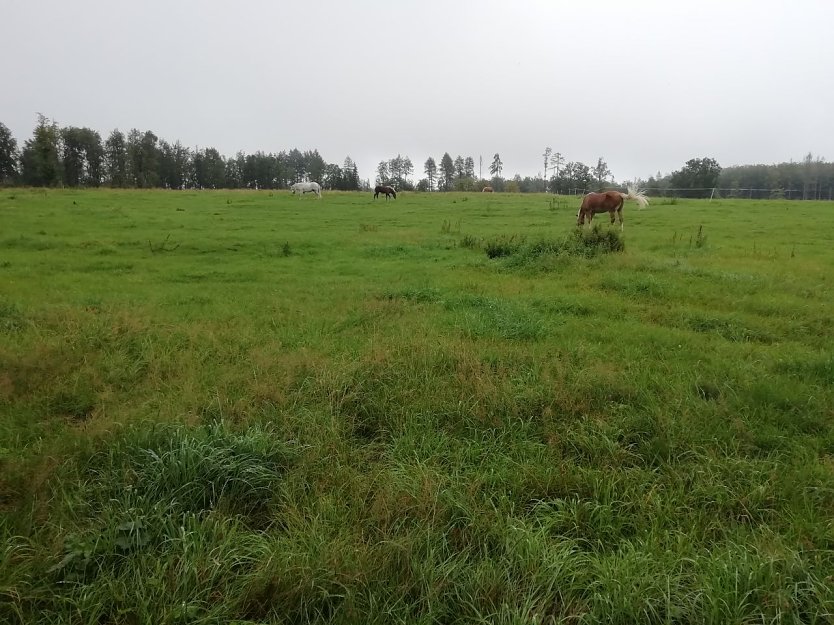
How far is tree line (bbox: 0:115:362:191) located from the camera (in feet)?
189

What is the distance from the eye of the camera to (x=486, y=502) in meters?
3.24

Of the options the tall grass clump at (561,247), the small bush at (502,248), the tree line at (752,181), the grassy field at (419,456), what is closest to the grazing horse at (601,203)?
the tall grass clump at (561,247)

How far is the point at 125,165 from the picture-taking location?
70.1 m

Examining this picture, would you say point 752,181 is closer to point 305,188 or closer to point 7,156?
point 305,188

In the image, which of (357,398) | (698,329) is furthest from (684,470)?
(698,329)

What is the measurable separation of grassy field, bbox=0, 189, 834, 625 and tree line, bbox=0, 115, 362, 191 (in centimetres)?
6402

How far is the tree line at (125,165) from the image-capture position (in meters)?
57.6

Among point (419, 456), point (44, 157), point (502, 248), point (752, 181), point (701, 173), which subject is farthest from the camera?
point (752, 181)

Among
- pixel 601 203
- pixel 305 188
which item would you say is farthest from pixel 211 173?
pixel 601 203

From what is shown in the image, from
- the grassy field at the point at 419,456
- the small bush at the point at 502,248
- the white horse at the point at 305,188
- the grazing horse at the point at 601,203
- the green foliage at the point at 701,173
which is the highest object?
the green foliage at the point at 701,173

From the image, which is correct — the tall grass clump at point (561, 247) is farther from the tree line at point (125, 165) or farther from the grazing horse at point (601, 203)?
the tree line at point (125, 165)

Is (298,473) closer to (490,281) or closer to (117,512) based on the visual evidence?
(117,512)

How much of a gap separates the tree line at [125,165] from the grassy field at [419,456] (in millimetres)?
64021

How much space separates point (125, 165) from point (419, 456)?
82425 millimetres
